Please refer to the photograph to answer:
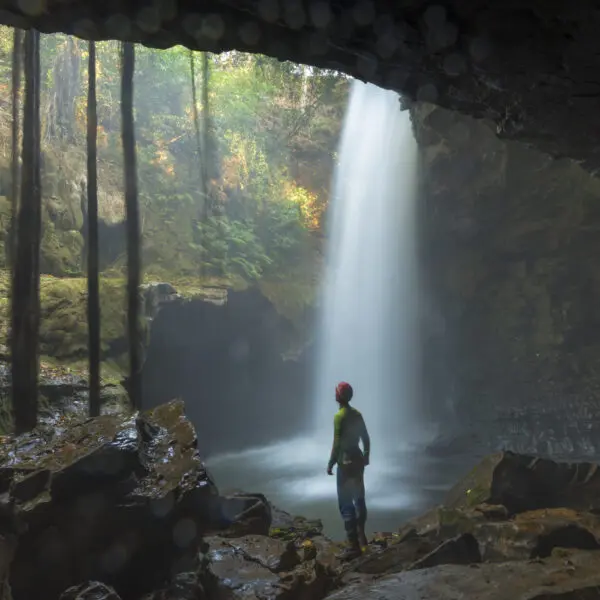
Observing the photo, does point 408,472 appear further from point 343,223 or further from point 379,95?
point 379,95

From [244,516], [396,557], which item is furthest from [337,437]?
[244,516]

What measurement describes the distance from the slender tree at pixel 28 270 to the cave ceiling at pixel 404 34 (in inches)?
163

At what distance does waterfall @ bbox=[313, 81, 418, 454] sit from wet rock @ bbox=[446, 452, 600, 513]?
10738mm

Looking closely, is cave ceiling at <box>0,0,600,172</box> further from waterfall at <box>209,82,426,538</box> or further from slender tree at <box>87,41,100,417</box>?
waterfall at <box>209,82,426,538</box>

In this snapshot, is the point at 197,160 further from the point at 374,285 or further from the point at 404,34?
the point at 404,34

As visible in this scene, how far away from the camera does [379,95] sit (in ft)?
65.1

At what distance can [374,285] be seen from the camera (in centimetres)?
1945

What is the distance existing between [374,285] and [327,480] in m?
8.65

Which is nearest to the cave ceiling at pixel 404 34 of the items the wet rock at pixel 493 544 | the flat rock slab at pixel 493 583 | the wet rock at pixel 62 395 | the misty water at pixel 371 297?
the flat rock slab at pixel 493 583

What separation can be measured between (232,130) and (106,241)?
7.88 meters

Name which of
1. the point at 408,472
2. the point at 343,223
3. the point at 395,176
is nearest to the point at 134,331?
the point at 408,472

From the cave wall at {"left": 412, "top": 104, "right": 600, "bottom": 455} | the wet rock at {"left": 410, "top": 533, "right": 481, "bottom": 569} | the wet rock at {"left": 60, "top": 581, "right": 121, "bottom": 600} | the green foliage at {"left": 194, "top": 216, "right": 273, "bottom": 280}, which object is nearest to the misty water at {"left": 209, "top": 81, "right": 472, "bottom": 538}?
the cave wall at {"left": 412, "top": 104, "right": 600, "bottom": 455}

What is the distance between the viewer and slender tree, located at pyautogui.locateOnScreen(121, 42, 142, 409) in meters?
7.62

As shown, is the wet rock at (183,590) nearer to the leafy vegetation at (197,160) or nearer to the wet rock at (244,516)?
the wet rock at (244,516)
